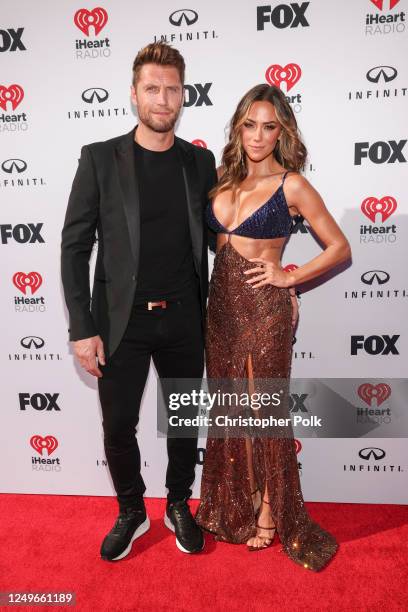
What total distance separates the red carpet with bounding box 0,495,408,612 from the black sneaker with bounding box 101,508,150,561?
0.04m

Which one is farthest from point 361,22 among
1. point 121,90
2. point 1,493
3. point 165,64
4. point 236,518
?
point 1,493

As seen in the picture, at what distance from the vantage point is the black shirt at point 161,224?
7.95 feet

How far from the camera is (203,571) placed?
8.52 feet

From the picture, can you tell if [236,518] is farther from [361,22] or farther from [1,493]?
[361,22]

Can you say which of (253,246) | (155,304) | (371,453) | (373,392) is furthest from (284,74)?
(371,453)

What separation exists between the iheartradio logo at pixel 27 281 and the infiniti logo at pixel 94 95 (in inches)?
42.6

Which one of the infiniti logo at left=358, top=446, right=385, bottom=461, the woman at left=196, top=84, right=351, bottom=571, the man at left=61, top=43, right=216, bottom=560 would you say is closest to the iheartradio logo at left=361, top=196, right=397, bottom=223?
the woman at left=196, top=84, right=351, bottom=571

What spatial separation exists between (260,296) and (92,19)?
1.82 metres

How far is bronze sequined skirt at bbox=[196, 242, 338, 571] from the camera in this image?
2525 mm

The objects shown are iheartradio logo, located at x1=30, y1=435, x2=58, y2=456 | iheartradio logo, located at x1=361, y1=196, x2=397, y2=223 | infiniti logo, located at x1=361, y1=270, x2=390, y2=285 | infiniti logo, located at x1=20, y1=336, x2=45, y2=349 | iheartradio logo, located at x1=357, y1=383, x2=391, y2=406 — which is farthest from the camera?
iheartradio logo, located at x1=30, y1=435, x2=58, y2=456

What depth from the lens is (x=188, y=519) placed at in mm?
2811

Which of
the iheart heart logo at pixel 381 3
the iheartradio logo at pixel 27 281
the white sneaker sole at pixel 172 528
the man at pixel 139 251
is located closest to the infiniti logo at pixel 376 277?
the man at pixel 139 251

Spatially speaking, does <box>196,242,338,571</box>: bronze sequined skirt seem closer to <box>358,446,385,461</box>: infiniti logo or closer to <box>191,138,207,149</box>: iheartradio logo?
<box>358,446,385,461</box>: infiniti logo

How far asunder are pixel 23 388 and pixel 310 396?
186 centimetres
